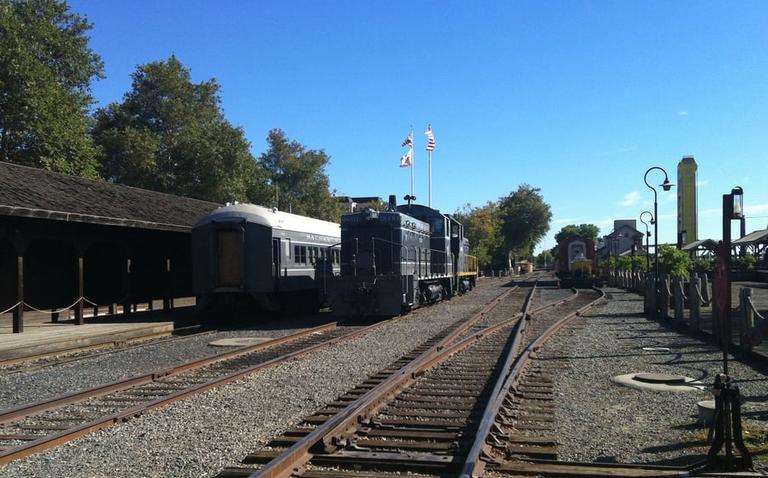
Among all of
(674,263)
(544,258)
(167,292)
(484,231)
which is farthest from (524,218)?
(544,258)

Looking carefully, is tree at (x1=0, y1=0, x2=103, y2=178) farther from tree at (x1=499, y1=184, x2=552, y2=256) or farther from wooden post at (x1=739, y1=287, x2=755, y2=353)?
tree at (x1=499, y1=184, x2=552, y2=256)

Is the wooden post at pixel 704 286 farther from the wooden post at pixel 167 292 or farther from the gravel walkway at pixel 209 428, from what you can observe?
the wooden post at pixel 167 292

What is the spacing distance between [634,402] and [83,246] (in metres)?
14.5

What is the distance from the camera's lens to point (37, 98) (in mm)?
30969

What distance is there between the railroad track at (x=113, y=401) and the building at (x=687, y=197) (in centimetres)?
6592

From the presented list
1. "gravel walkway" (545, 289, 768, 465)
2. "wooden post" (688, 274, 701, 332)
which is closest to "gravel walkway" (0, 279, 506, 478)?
"gravel walkway" (545, 289, 768, 465)

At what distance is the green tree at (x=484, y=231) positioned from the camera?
7309cm

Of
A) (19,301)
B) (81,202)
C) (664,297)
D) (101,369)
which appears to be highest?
(81,202)

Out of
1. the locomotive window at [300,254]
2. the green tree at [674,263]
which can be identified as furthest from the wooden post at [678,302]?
the locomotive window at [300,254]

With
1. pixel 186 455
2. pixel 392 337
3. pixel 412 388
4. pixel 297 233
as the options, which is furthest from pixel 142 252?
pixel 186 455

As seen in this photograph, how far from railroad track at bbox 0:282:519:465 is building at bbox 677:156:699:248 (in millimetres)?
65918

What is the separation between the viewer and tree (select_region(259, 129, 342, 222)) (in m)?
63.6

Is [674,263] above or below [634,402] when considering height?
above

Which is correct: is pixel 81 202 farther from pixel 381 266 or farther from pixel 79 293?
pixel 381 266
